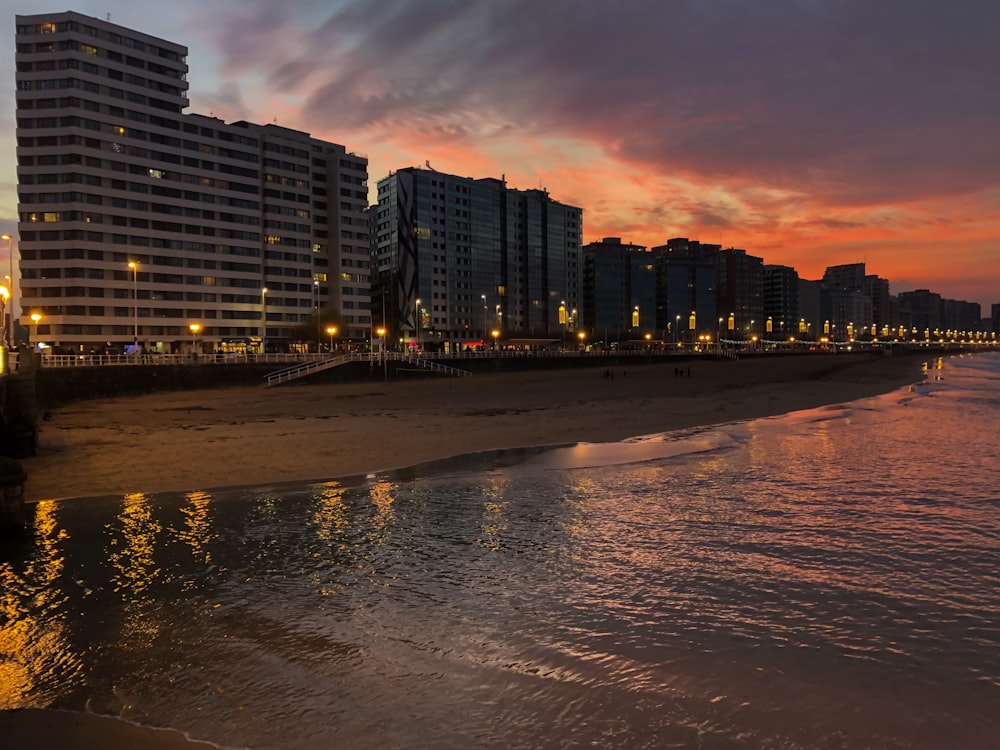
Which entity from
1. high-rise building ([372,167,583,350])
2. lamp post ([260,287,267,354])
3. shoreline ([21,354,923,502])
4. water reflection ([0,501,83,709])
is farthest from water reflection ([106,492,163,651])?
high-rise building ([372,167,583,350])

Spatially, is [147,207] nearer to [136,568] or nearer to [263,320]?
[263,320]

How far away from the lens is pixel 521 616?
921cm

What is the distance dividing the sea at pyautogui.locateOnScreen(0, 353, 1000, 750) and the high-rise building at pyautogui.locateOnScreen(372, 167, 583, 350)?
134851mm

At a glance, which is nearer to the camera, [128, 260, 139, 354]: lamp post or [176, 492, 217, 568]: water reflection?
[176, 492, 217, 568]: water reflection

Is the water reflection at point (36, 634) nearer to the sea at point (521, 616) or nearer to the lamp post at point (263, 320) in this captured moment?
the sea at point (521, 616)

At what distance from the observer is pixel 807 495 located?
55.3 feet

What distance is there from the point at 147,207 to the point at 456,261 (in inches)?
3307

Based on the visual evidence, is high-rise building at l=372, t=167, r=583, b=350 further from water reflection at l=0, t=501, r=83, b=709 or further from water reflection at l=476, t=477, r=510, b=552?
water reflection at l=0, t=501, r=83, b=709

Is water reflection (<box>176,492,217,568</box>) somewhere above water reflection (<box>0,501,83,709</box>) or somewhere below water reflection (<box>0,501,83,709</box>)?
below

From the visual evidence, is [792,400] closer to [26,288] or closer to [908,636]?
[908,636]

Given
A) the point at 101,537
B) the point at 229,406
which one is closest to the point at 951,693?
the point at 101,537

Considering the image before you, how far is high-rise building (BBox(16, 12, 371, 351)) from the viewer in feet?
320

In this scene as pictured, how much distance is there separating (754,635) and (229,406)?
140ft

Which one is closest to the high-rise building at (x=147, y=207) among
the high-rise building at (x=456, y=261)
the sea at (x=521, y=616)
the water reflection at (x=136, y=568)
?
the high-rise building at (x=456, y=261)
